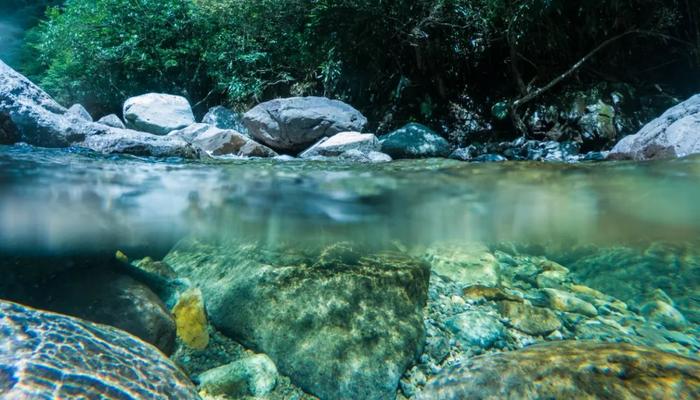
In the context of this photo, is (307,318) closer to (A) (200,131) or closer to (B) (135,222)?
(B) (135,222)

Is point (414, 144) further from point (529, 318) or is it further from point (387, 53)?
point (529, 318)

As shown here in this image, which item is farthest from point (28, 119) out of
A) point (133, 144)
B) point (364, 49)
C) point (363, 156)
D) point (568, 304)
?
point (364, 49)

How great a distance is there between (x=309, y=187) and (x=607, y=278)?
538 cm

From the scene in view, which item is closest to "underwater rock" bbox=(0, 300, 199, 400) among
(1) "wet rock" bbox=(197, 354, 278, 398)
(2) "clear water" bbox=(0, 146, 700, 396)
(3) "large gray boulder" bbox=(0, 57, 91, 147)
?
(1) "wet rock" bbox=(197, 354, 278, 398)

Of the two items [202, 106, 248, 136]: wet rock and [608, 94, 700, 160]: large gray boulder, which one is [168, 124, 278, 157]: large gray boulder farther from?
[608, 94, 700, 160]: large gray boulder

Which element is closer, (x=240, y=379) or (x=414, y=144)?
(x=240, y=379)

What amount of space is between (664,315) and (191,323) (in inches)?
265

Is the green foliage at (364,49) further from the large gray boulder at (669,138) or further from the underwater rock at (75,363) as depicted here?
the underwater rock at (75,363)

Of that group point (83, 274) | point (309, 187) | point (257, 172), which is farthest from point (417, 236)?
point (83, 274)

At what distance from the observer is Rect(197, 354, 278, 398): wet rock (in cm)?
457

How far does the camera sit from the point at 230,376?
466 cm

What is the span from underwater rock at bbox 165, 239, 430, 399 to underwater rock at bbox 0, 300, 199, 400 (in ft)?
4.79

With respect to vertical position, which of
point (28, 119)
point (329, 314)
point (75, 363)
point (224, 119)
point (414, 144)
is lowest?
point (329, 314)

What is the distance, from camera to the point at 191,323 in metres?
5.50
